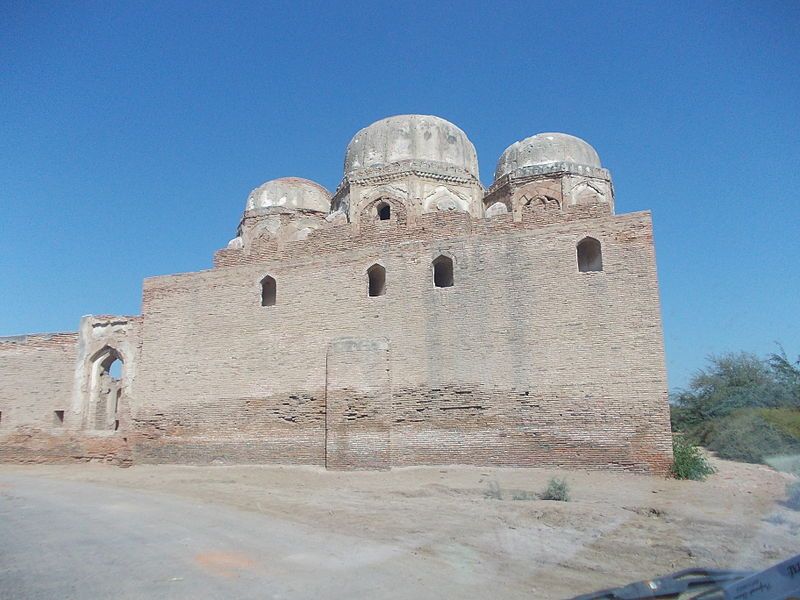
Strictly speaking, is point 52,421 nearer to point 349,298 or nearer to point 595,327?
point 349,298

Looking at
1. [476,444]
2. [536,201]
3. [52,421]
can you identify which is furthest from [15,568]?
[536,201]

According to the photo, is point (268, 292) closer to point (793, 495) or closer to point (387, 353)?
point (387, 353)

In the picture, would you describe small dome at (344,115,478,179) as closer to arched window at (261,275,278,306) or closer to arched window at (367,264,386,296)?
arched window at (367,264,386,296)

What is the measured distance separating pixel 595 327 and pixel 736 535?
17.1 feet

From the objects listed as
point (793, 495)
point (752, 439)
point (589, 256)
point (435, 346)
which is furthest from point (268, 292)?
point (752, 439)

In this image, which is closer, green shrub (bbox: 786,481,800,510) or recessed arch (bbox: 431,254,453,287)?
green shrub (bbox: 786,481,800,510)

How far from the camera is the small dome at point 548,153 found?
19406mm

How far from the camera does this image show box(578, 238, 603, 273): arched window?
12.8 meters

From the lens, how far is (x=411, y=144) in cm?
1873

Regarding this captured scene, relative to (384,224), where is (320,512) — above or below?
below

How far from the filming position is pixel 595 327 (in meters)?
12.1

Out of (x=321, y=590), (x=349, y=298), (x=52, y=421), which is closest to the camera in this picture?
(x=321, y=590)

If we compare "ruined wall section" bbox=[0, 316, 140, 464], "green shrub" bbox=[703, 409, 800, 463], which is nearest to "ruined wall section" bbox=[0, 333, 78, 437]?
"ruined wall section" bbox=[0, 316, 140, 464]

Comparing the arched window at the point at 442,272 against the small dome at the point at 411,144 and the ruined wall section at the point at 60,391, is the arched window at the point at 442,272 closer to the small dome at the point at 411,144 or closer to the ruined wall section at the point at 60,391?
the small dome at the point at 411,144
